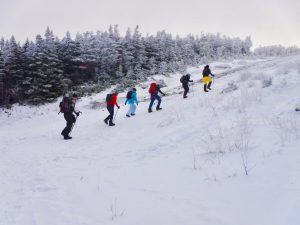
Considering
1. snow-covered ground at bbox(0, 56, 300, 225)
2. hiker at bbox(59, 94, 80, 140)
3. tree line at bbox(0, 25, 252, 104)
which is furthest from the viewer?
tree line at bbox(0, 25, 252, 104)

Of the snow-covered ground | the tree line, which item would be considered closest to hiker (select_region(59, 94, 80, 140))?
the snow-covered ground

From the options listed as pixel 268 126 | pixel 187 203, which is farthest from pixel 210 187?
A: pixel 268 126

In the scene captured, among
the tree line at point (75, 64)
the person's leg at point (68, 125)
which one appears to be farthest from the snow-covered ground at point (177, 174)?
Result: the tree line at point (75, 64)

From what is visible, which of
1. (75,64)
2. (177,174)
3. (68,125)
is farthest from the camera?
(75,64)

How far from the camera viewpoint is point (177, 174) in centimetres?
571

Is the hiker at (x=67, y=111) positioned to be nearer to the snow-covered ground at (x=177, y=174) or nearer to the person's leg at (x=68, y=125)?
the person's leg at (x=68, y=125)

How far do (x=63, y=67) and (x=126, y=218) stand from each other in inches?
1808

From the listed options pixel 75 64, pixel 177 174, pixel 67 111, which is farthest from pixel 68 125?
pixel 75 64

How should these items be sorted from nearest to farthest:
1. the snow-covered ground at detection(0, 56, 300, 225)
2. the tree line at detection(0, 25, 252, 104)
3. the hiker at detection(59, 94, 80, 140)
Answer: the snow-covered ground at detection(0, 56, 300, 225) → the hiker at detection(59, 94, 80, 140) → the tree line at detection(0, 25, 252, 104)

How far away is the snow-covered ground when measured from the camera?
161 inches

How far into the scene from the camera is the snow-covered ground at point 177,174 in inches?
161

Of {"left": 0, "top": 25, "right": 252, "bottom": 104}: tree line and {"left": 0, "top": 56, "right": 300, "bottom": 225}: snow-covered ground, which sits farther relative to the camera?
{"left": 0, "top": 25, "right": 252, "bottom": 104}: tree line

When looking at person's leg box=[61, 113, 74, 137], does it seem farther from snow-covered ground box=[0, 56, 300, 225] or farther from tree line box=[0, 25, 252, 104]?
tree line box=[0, 25, 252, 104]

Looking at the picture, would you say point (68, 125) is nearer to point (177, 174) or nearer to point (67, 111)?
point (67, 111)
